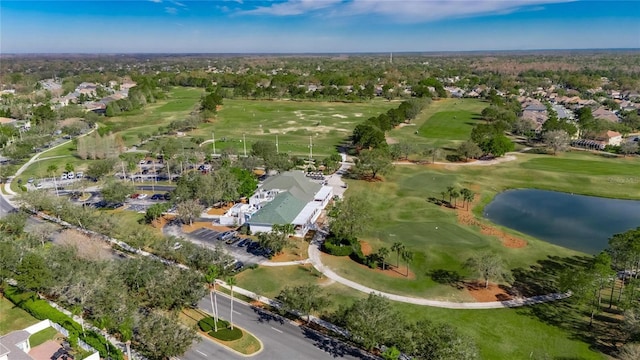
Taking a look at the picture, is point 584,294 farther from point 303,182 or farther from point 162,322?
point 303,182

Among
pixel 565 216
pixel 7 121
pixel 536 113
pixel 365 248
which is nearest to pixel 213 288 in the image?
pixel 365 248

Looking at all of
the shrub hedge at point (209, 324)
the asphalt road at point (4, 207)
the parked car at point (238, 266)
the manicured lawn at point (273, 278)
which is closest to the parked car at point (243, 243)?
the parked car at point (238, 266)

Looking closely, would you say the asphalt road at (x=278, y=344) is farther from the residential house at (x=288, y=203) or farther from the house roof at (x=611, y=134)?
the house roof at (x=611, y=134)

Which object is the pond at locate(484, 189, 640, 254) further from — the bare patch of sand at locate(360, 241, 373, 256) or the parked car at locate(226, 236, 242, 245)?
the parked car at locate(226, 236, 242, 245)

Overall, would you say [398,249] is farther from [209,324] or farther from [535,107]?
[535,107]

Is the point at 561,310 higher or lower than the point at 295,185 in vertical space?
lower

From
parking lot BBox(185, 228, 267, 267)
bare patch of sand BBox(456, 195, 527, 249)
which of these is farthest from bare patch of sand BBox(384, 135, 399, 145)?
parking lot BBox(185, 228, 267, 267)
